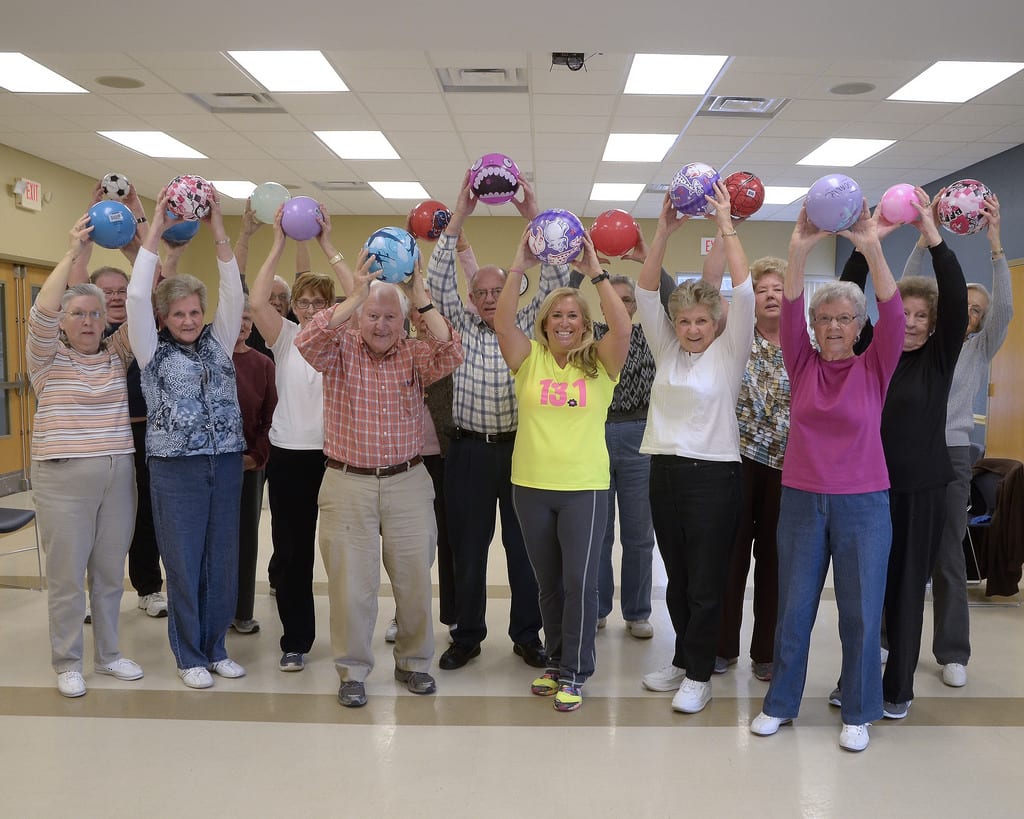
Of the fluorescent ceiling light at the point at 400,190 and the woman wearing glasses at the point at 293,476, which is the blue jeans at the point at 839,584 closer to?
the woman wearing glasses at the point at 293,476

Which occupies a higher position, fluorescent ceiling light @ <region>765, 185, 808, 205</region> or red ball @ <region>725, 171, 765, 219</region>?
fluorescent ceiling light @ <region>765, 185, 808, 205</region>

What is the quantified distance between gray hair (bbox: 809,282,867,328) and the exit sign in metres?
7.97

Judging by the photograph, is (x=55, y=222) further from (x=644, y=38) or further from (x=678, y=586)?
(x=678, y=586)

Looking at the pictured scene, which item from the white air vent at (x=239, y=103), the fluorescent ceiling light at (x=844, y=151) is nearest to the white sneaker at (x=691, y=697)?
the white air vent at (x=239, y=103)

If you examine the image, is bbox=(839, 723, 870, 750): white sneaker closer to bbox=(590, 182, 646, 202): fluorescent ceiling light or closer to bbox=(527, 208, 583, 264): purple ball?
bbox=(527, 208, 583, 264): purple ball

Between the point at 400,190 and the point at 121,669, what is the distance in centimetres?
797

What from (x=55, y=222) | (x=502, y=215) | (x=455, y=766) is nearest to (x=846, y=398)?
(x=455, y=766)

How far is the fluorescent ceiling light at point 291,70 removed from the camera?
18.0 ft

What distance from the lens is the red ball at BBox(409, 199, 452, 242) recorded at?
3566 millimetres

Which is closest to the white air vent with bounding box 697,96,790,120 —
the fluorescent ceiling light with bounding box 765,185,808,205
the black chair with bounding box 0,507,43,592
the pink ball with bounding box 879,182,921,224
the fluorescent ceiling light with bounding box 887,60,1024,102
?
the fluorescent ceiling light with bounding box 887,60,1024,102

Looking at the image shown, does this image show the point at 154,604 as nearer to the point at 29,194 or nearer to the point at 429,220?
the point at 429,220

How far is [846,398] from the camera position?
2.60 m

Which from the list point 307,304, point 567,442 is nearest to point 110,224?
point 307,304

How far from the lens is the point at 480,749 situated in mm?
2670
